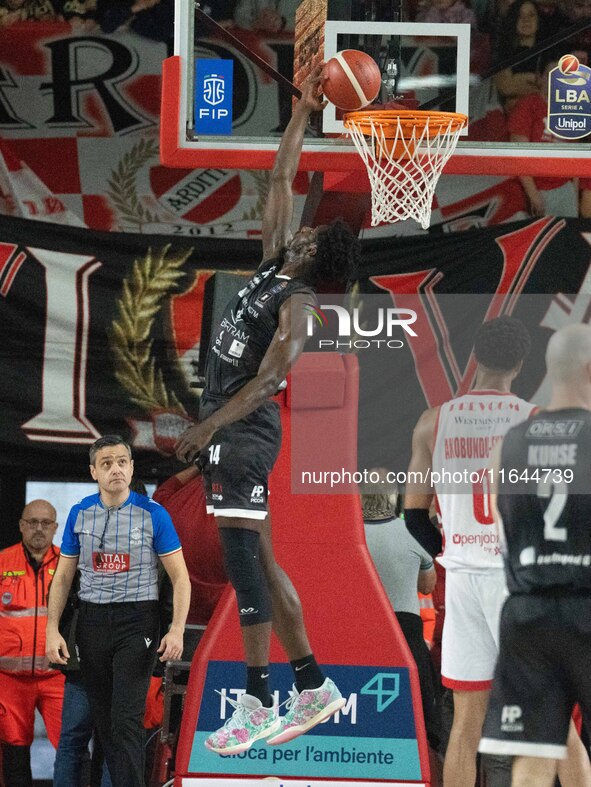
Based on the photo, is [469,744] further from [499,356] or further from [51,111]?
[51,111]

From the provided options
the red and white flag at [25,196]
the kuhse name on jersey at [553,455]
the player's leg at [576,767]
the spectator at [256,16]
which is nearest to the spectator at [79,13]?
the red and white flag at [25,196]

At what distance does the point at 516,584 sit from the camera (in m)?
4.25

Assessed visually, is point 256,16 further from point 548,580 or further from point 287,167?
point 548,580

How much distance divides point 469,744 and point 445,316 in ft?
10.7

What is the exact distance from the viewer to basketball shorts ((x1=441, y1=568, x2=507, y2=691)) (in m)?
5.49

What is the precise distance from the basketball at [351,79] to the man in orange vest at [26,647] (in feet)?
9.87

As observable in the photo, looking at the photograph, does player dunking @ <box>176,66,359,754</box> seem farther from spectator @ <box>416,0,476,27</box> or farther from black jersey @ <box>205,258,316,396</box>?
spectator @ <box>416,0,476,27</box>

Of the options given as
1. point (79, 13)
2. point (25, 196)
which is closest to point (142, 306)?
point (25, 196)

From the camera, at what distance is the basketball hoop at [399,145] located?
218 inches

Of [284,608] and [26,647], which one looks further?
[26,647]

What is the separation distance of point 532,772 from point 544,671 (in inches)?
14.0

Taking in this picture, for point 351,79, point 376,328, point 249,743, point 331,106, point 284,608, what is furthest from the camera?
point 376,328

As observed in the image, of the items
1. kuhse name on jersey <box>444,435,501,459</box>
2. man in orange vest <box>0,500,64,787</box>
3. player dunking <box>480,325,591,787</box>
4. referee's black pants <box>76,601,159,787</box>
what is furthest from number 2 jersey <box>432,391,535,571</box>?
man in orange vest <box>0,500,64,787</box>

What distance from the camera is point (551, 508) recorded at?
171 inches
